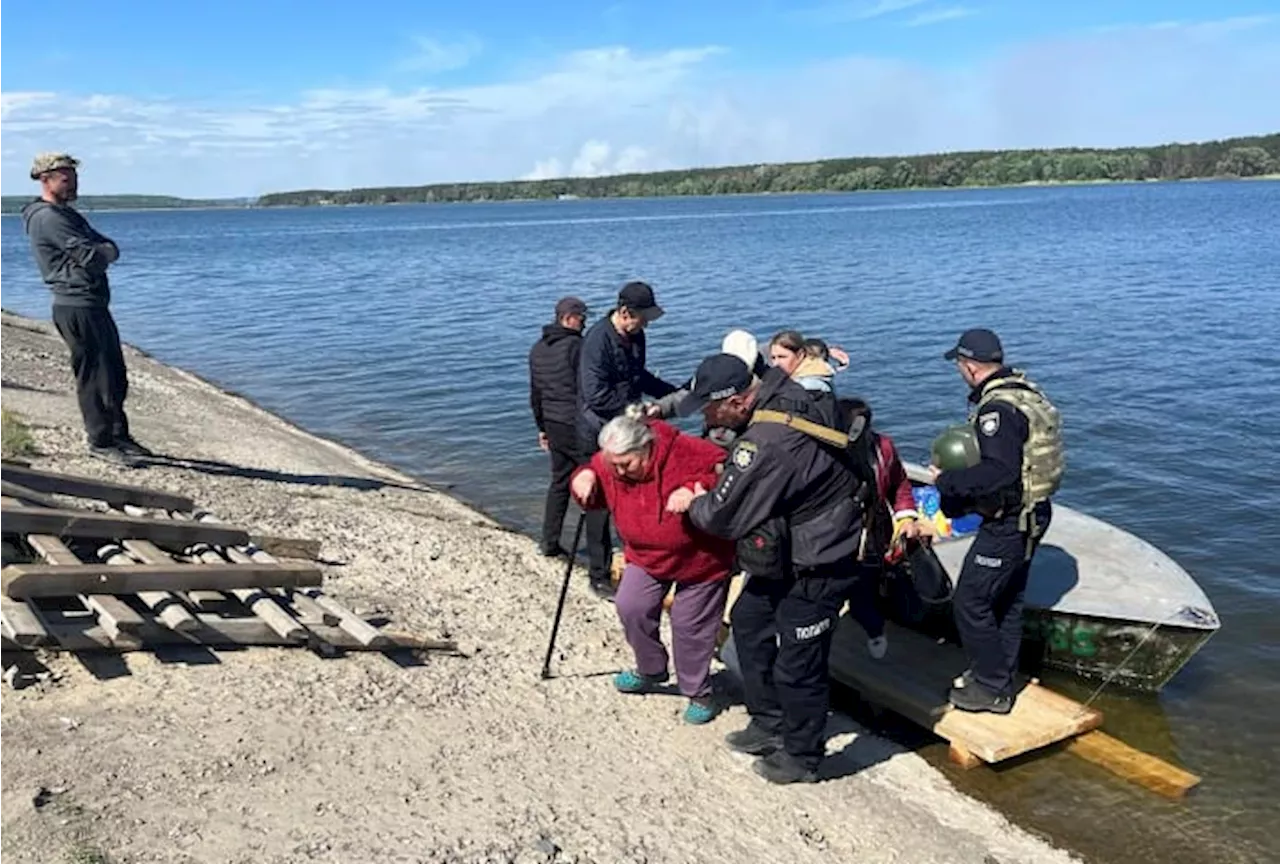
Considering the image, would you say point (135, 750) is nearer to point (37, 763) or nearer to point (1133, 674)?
point (37, 763)

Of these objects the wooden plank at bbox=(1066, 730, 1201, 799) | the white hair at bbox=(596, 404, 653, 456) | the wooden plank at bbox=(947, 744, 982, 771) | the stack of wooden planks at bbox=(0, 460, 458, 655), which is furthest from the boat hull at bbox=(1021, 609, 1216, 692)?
the stack of wooden planks at bbox=(0, 460, 458, 655)

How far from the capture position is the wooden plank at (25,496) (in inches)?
266

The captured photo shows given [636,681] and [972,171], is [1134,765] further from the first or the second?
[972,171]

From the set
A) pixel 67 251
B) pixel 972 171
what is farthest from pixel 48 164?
pixel 972 171

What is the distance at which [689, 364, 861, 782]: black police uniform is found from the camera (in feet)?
15.4

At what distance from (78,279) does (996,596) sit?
7.44 m

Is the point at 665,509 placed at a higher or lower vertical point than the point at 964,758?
higher

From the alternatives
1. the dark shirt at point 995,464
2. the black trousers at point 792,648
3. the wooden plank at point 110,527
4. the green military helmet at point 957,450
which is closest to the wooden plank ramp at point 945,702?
the black trousers at point 792,648

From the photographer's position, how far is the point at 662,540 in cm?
538

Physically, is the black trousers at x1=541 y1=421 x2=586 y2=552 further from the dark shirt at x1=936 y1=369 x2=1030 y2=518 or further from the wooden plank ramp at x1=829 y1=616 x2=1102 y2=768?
the dark shirt at x1=936 y1=369 x2=1030 y2=518

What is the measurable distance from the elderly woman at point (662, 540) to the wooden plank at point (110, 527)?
263 cm

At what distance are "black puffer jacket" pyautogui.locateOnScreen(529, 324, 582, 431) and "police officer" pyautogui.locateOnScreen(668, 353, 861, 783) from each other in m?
2.47

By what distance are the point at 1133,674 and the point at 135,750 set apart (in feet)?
19.2

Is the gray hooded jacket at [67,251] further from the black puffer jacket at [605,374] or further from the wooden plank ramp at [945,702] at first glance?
the wooden plank ramp at [945,702]
